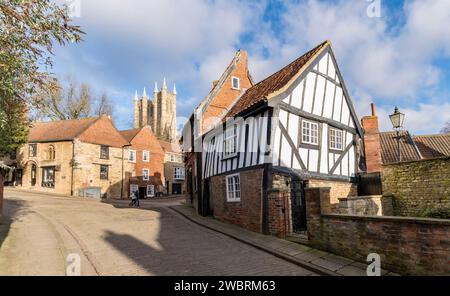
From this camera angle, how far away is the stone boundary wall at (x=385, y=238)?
5379 millimetres

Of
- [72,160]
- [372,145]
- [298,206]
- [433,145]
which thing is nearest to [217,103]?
[298,206]

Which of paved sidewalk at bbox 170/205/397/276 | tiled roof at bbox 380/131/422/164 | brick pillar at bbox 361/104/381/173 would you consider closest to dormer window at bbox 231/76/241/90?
brick pillar at bbox 361/104/381/173

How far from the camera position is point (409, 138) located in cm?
2211

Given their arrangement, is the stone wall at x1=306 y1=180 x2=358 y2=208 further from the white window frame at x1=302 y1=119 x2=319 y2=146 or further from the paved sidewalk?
Result: the paved sidewalk

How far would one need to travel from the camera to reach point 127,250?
29.1 ft

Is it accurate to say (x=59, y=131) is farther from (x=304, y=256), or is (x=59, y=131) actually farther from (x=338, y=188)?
(x=304, y=256)

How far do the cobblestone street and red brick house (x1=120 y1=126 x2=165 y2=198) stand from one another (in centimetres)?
2226

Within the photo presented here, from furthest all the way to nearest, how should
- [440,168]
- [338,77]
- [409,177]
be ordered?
[338,77] < [409,177] < [440,168]

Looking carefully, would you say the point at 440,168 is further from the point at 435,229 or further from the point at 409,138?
the point at 409,138

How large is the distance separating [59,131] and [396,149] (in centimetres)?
3355

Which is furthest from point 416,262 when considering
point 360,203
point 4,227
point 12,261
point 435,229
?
point 4,227

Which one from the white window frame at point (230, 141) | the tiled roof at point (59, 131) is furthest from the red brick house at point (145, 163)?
the white window frame at point (230, 141)

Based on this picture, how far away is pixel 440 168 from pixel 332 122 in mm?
4599

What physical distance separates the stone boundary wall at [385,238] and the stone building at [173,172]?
35095 mm
